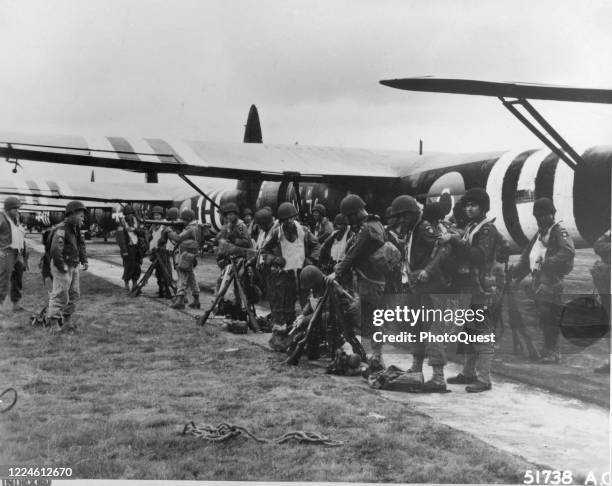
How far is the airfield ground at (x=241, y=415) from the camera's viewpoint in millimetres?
3986

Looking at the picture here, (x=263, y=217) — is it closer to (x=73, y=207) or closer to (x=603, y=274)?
(x=73, y=207)

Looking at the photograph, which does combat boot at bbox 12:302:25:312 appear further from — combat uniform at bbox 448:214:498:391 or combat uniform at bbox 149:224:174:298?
combat uniform at bbox 448:214:498:391

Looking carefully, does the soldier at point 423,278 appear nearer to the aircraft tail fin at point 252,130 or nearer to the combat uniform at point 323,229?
the combat uniform at point 323,229

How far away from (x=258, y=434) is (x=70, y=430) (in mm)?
1392

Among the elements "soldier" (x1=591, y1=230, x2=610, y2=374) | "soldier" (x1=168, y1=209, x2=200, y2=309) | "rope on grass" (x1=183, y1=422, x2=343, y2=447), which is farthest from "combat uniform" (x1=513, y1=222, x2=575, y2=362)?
"soldier" (x1=168, y1=209, x2=200, y2=309)

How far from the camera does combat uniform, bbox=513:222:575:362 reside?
5.95 meters

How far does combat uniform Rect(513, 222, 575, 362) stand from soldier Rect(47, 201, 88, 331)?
530cm

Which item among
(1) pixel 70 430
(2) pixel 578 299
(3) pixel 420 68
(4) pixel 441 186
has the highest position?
(3) pixel 420 68

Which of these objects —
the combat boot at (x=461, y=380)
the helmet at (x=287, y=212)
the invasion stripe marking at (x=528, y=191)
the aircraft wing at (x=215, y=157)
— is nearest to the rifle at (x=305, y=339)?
the helmet at (x=287, y=212)

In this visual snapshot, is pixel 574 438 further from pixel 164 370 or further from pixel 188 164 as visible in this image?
pixel 188 164

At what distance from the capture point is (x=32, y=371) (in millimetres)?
5824

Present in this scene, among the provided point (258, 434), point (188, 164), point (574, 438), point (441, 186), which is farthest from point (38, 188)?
point (574, 438)

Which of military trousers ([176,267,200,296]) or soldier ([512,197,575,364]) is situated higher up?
soldier ([512,197,575,364])

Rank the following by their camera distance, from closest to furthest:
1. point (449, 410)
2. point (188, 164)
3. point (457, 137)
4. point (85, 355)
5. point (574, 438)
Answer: point (574, 438) → point (449, 410) → point (85, 355) → point (457, 137) → point (188, 164)
